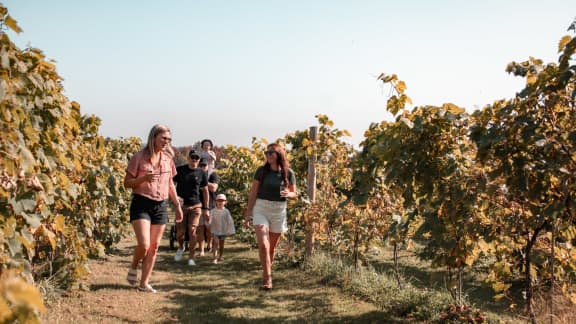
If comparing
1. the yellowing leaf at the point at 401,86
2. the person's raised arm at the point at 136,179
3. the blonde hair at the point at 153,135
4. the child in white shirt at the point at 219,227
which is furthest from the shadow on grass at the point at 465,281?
the blonde hair at the point at 153,135

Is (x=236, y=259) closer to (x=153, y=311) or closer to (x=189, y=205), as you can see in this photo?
(x=189, y=205)

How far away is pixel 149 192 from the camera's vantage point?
516 centimetres

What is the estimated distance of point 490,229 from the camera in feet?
12.6

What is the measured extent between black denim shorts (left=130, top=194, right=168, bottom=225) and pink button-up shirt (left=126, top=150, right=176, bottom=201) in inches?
2.3

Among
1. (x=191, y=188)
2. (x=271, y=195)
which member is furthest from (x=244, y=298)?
(x=191, y=188)

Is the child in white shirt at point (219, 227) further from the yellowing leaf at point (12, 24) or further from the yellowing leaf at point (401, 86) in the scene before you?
the yellowing leaf at point (12, 24)

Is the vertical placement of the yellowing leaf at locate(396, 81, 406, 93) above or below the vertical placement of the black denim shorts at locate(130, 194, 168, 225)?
above

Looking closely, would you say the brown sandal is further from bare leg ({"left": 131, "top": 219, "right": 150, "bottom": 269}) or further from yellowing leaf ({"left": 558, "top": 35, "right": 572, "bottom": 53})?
yellowing leaf ({"left": 558, "top": 35, "right": 572, "bottom": 53})

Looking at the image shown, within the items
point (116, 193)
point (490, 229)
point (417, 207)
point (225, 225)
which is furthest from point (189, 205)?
point (490, 229)

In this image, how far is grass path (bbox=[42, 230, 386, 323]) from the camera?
14.6ft

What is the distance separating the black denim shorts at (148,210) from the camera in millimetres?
5093

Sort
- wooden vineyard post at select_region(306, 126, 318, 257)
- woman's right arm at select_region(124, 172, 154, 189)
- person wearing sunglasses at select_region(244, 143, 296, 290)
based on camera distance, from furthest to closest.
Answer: wooden vineyard post at select_region(306, 126, 318, 257) < person wearing sunglasses at select_region(244, 143, 296, 290) < woman's right arm at select_region(124, 172, 154, 189)

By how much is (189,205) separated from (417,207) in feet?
14.3

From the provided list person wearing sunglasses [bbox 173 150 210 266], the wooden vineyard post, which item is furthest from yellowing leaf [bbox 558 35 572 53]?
person wearing sunglasses [bbox 173 150 210 266]
